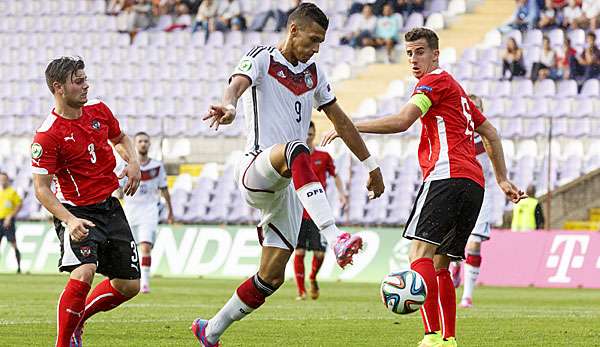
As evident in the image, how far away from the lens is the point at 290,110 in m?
8.74

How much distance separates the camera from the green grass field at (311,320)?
423 inches

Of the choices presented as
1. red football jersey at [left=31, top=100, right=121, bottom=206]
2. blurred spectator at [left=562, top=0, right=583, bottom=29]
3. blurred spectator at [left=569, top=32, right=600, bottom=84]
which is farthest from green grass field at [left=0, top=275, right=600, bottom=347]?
blurred spectator at [left=562, top=0, right=583, bottom=29]

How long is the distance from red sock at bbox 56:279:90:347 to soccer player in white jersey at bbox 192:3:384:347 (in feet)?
2.71

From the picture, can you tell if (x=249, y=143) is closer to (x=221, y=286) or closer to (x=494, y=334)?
(x=494, y=334)

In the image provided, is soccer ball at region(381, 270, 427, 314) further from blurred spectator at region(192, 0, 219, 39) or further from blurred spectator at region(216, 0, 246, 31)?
blurred spectator at region(192, 0, 219, 39)

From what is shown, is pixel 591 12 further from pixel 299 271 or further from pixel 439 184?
pixel 439 184

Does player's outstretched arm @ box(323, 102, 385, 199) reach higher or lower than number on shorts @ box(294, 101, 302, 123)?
lower

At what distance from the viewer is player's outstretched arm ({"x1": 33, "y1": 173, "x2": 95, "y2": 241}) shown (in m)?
8.44

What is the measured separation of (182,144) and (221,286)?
27.3 feet

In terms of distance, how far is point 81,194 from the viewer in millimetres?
9164

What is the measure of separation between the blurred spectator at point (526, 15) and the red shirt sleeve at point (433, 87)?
20.6 meters

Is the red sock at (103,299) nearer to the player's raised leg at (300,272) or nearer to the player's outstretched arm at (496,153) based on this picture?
the player's outstretched arm at (496,153)

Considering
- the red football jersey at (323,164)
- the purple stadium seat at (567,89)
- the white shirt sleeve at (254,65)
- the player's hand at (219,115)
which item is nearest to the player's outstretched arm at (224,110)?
the player's hand at (219,115)

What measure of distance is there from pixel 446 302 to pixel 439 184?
87 cm
